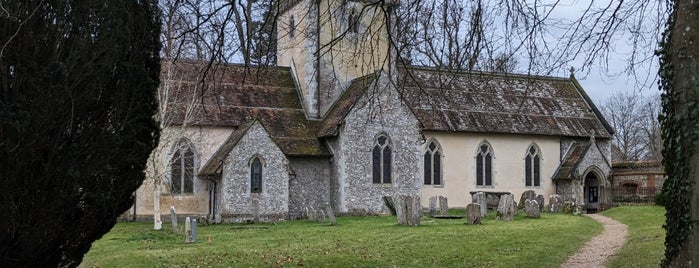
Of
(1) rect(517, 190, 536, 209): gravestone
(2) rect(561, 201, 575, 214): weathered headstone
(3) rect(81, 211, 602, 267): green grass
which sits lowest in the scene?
(3) rect(81, 211, 602, 267): green grass

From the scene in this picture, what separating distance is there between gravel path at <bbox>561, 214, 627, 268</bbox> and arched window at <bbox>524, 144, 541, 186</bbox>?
13.8 meters

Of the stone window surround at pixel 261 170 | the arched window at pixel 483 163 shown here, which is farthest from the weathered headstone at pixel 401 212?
the arched window at pixel 483 163

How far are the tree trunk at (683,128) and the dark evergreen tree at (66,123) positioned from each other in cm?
650

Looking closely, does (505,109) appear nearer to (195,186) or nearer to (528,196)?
(528,196)

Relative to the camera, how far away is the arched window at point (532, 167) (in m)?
36.6

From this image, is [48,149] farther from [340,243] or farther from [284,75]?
[284,75]

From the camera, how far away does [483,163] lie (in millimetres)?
35625

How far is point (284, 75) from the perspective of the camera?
35.2 meters

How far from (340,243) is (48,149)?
1018 cm

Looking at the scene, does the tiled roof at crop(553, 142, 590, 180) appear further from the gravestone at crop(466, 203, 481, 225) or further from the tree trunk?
the tree trunk

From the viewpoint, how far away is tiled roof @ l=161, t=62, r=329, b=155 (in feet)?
102

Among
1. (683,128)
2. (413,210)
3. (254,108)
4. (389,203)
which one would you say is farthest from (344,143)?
(683,128)

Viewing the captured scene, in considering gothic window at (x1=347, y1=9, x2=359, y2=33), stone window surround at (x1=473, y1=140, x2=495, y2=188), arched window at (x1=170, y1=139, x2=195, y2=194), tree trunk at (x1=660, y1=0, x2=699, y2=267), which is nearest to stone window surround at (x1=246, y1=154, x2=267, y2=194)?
arched window at (x1=170, y1=139, x2=195, y2=194)

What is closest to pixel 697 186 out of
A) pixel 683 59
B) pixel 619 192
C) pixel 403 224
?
pixel 683 59
